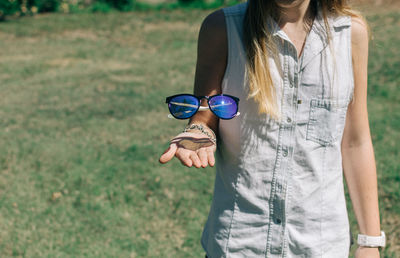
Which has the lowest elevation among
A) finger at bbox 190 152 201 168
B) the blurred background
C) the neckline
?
the blurred background

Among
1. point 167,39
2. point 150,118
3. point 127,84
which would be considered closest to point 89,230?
point 150,118

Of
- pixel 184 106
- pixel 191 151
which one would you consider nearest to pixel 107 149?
pixel 184 106

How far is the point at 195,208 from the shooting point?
453 cm

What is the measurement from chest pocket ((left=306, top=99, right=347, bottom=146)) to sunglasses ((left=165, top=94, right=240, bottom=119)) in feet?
1.05

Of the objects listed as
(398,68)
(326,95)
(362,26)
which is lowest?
(398,68)

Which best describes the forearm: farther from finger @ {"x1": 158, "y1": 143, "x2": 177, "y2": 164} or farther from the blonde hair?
finger @ {"x1": 158, "y1": 143, "x2": 177, "y2": 164}

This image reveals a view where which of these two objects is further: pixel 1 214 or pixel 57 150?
pixel 57 150

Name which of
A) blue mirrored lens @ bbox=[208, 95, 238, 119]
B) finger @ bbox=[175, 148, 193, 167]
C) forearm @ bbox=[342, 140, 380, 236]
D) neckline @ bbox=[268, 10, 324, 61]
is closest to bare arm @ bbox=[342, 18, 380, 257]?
forearm @ bbox=[342, 140, 380, 236]

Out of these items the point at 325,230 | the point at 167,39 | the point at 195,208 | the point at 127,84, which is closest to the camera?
the point at 325,230

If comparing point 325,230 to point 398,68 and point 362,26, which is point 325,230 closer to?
point 362,26

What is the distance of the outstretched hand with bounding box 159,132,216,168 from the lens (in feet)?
4.56

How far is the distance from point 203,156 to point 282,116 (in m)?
0.40

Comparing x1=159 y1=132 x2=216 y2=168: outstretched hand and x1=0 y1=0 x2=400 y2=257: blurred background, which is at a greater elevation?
x1=159 y1=132 x2=216 y2=168: outstretched hand

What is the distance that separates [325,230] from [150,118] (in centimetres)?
529
